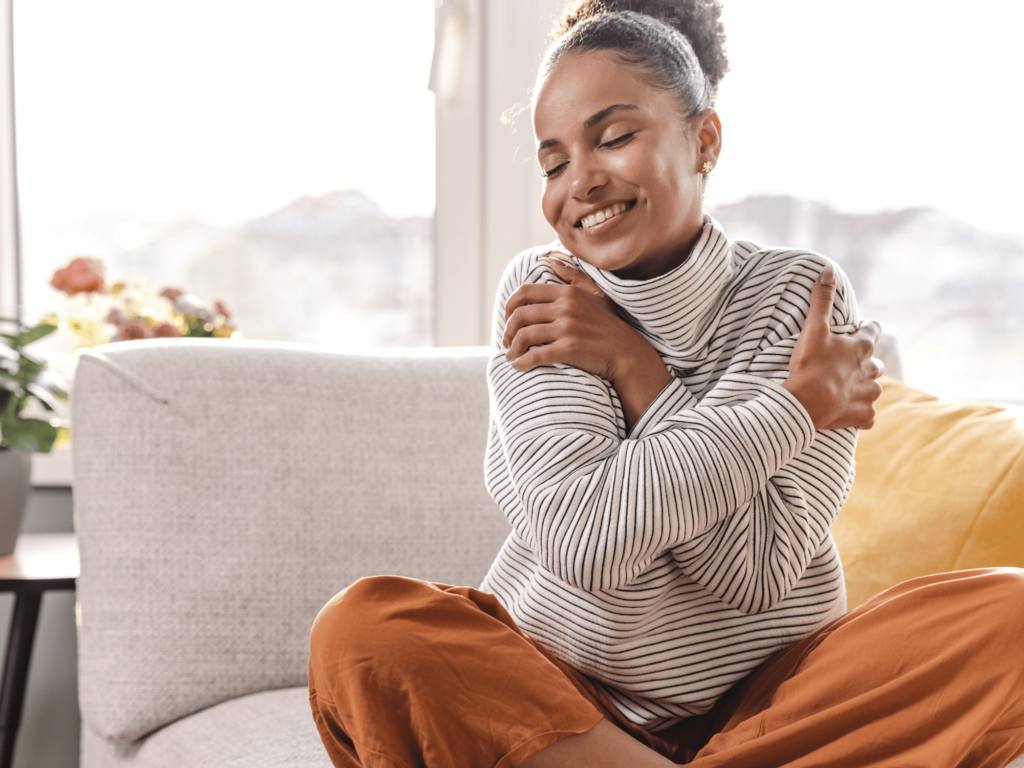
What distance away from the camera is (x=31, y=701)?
1.86 m

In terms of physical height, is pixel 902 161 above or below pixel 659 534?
above

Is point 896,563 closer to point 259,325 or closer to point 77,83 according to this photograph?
point 259,325

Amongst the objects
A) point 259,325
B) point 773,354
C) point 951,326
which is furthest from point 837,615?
point 259,325

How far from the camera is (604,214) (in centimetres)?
96

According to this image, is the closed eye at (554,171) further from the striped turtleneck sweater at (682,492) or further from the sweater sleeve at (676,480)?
the sweater sleeve at (676,480)

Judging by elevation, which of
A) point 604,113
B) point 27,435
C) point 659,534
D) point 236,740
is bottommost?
point 236,740

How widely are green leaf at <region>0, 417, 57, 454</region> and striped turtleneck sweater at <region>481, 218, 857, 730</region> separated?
2.84ft

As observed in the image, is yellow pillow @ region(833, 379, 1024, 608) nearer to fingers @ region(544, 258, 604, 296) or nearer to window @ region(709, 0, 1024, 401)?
fingers @ region(544, 258, 604, 296)

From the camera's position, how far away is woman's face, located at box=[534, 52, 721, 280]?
36.8 inches

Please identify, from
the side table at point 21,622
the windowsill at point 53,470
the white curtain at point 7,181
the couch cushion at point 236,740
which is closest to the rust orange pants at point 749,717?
the couch cushion at point 236,740

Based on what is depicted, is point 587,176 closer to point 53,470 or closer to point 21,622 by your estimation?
point 21,622

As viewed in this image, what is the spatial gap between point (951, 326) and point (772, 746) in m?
1.43

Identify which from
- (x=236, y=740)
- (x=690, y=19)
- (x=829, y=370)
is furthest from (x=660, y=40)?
(x=236, y=740)

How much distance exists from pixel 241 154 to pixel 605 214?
1338 mm
